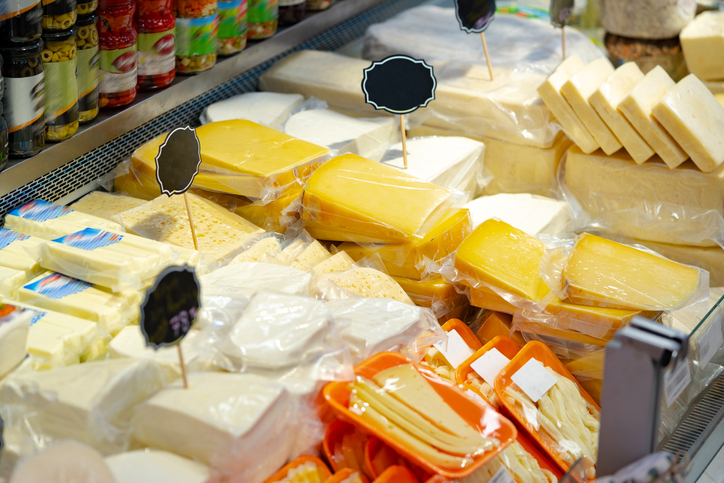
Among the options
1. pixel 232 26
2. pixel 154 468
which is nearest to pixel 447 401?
pixel 154 468

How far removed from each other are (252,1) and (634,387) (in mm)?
2230

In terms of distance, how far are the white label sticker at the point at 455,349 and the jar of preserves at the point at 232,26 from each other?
1.54 m

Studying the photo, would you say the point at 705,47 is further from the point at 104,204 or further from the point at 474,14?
the point at 104,204

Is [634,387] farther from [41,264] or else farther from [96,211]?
[96,211]

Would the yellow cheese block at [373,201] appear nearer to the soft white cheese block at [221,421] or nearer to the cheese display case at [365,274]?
the cheese display case at [365,274]

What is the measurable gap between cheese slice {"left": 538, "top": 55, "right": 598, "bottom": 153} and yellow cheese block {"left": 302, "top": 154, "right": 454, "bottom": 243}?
66 centimetres

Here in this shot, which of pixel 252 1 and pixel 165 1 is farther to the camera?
pixel 252 1

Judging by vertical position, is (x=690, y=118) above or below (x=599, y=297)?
above

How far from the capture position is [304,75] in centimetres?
292

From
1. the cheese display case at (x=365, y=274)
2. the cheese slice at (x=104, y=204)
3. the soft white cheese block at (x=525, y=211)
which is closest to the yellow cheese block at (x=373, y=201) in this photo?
the cheese display case at (x=365, y=274)

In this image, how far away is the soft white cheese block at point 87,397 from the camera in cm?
127

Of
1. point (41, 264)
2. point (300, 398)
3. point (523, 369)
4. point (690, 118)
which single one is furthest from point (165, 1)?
point (690, 118)

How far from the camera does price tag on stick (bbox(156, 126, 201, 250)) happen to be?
1830mm

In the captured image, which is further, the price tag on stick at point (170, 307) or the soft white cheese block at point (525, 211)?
the soft white cheese block at point (525, 211)
